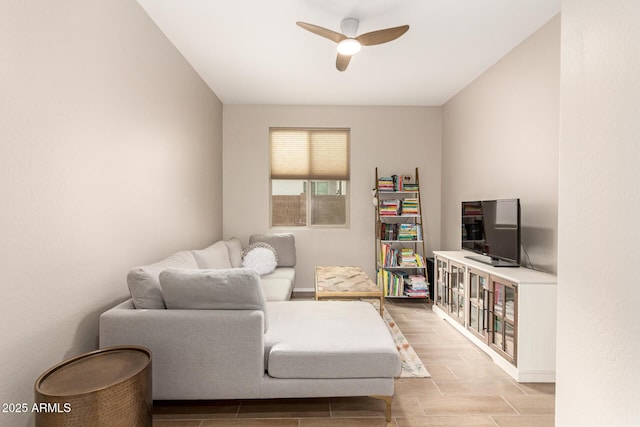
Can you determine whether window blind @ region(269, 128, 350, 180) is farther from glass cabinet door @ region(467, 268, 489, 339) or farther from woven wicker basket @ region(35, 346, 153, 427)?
woven wicker basket @ region(35, 346, 153, 427)

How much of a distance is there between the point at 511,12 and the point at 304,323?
289 centimetres

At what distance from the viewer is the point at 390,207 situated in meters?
4.81

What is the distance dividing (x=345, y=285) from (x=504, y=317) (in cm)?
149

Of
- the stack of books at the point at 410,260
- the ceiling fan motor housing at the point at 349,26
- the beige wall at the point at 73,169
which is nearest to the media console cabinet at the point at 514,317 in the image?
the stack of books at the point at 410,260

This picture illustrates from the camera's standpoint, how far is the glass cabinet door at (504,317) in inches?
103

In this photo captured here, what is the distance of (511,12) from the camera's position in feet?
8.71

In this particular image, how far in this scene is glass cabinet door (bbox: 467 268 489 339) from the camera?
299 cm

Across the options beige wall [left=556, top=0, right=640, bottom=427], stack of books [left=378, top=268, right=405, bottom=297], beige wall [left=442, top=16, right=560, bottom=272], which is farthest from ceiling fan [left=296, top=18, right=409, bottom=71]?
stack of books [left=378, top=268, right=405, bottom=297]

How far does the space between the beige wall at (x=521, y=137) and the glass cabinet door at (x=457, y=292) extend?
671mm

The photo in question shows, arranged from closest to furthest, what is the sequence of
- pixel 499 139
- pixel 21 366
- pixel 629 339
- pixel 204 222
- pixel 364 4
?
pixel 629 339, pixel 21 366, pixel 364 4, pixel 499 139, pixel 204 222

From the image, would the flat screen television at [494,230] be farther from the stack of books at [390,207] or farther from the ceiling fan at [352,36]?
the ceiling fan at [352,36]

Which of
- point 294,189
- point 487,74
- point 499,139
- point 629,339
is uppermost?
point 487,74

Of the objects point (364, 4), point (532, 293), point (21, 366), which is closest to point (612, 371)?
point (532, 293)

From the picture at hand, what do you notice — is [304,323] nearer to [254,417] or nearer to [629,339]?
[254,417]
